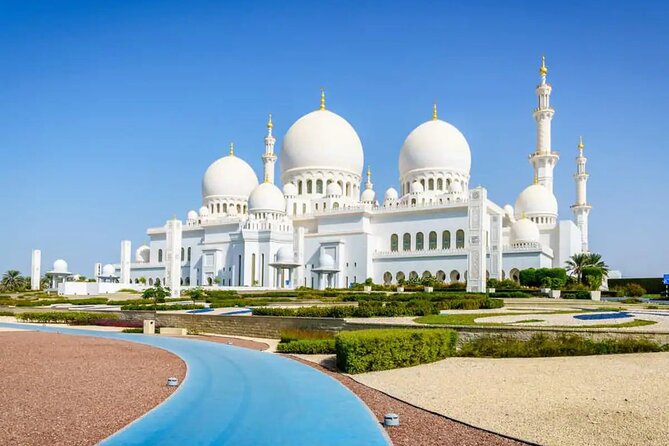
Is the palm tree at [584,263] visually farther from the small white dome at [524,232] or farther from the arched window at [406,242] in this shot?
the arched window at [406,242]

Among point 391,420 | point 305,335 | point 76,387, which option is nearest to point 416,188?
point 305,335

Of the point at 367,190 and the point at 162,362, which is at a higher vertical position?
the point at 367,190

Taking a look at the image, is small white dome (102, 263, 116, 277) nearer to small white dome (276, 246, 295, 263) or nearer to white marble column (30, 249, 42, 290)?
white marble column (30, 249, 42, 290)

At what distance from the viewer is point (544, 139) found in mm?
56344

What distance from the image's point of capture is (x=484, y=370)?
11.6 m

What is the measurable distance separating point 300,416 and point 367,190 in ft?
185

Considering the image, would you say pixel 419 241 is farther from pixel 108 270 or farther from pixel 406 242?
pixel 108 270

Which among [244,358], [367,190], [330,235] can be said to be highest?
[367,190]

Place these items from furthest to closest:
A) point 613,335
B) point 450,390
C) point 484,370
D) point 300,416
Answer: point 613,335, point 484,370, point 450,390, point 300,416

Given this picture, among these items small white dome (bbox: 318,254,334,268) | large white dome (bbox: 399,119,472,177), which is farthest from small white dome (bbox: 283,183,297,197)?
small white dome (bbox: 318,254,334,268)

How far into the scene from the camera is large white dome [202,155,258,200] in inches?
2699

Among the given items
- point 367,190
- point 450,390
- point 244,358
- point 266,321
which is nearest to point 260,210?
point 367,190

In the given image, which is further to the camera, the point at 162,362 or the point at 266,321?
the point at 266,321

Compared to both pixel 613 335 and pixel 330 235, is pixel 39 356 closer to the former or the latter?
pixel 613 335
